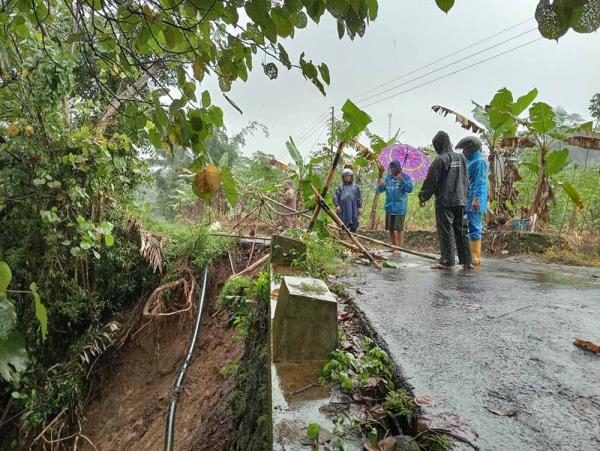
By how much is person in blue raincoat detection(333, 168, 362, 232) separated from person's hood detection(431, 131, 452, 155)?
103 inches

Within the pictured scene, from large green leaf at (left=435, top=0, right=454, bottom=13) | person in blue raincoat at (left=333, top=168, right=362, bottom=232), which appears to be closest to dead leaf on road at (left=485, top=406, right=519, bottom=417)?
large green leaf at (left=435, top=0, right=454, bottom=13)

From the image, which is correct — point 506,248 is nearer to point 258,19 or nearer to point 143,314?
point 143,314

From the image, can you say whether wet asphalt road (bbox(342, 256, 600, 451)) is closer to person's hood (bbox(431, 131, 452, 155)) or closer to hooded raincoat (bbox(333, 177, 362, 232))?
person's hood (bbox(431, 131, 452, 155))

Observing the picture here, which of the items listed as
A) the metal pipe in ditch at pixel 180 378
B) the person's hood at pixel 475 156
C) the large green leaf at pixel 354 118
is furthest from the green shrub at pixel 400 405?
the person's hood at pixel 475 156

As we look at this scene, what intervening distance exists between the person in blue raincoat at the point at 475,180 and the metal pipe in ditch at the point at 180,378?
4.29 m

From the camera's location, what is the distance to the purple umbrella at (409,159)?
7965 mm

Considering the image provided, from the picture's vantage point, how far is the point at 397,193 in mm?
7457

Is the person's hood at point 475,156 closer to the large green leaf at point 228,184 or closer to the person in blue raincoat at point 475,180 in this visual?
the person in blue raincoat at point 475,180

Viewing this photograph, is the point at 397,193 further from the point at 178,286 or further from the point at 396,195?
the point at 178,286

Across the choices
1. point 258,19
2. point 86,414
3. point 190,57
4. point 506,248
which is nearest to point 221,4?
point 258,19

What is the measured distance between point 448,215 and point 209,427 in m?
4.15

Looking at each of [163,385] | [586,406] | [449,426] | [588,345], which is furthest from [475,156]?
[163,385]

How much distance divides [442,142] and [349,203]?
107 inches

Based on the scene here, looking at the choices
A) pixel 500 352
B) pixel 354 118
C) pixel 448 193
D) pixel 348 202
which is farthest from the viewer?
pixel 348 202
